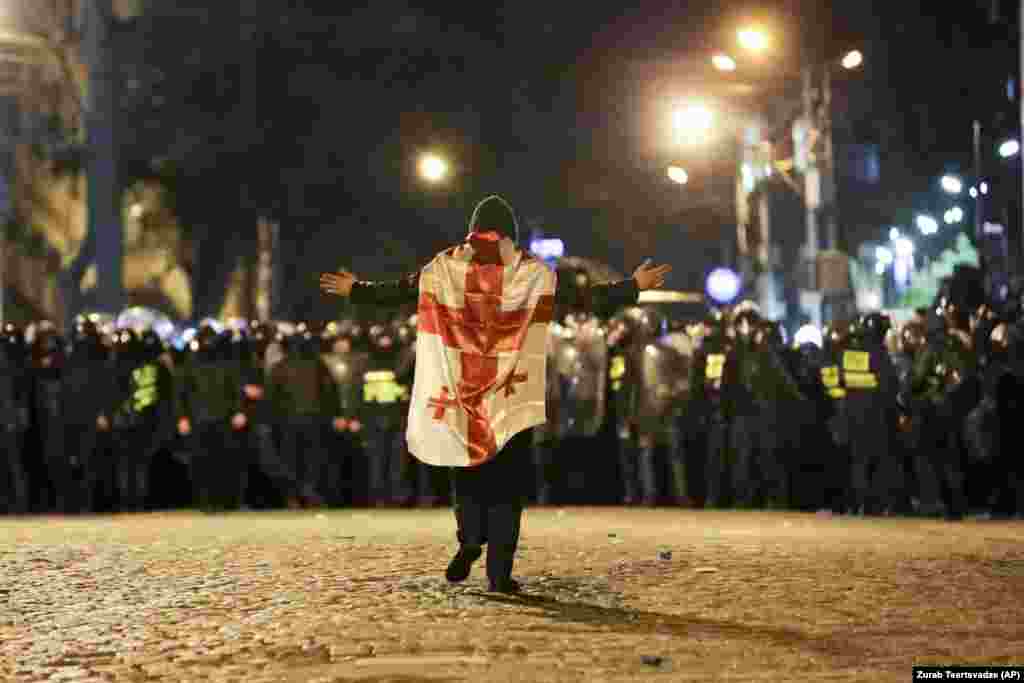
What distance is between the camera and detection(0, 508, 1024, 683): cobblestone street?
26.2 feet

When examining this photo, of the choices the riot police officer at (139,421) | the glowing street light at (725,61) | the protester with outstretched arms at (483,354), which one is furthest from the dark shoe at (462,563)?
the glowing street light at (725,61)

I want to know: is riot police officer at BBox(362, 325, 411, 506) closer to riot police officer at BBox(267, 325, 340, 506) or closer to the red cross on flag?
riot police officer at BBox(267, 325, 340, 506)

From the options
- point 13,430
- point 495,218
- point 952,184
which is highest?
point 952,184

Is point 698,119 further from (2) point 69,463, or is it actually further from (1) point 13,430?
(1) point 13,430

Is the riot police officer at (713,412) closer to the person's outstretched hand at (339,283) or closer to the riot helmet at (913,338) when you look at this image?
the riot helmet at (913,338)

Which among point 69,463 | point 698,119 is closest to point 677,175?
point 698,119

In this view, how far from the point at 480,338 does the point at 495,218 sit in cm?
70

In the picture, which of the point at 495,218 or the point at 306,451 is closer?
the point at 495,218

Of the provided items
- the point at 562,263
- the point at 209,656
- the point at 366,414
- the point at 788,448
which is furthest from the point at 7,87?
the point at 209,656

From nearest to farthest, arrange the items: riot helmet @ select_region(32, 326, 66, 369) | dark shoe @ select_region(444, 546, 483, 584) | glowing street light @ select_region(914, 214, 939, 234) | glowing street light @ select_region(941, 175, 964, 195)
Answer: dark shoe @ select_region(444, 546, 483, 584)
riot helmet @ select_region(32, 326, 66, 369)
glowing street light @ select_region(941, 175, 964, 195)
glowing street light @ select_region(914, 214, 939, 234)

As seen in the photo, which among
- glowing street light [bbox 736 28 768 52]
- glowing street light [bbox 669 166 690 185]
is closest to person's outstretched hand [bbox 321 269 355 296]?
glowing street light [bbox 736 28 768 52]

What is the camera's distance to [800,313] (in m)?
36.2

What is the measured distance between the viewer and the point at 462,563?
35.5 feet

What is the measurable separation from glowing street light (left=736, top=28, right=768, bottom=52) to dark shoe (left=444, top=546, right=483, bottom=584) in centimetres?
1935
